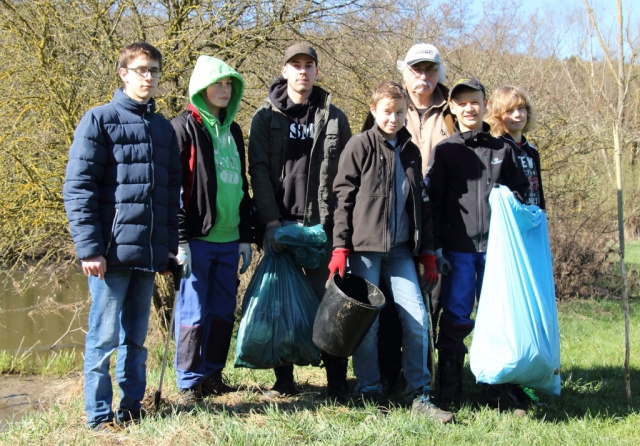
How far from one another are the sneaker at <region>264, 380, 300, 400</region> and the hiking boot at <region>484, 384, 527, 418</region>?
3.66ft

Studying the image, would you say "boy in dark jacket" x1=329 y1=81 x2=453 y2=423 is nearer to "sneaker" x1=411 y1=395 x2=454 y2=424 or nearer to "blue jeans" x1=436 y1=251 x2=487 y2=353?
"sneaker" x1=411 y1=395 x2=454 y2=424

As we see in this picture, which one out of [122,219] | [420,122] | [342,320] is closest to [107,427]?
[122,219]

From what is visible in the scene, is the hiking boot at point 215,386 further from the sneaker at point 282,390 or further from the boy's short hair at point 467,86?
the boy's short hair at point 467,86

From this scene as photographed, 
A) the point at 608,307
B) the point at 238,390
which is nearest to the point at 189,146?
the point at 238,390

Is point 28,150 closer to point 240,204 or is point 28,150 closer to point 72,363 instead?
point 72,363

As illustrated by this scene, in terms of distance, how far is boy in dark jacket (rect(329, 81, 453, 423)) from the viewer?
3.53 m

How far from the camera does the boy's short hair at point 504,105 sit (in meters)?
3.87

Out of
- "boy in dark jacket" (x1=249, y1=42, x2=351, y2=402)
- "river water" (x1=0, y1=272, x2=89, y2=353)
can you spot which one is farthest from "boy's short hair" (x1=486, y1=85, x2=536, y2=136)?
"river water" (x1=0, y1=272, x2=89, y2=353)

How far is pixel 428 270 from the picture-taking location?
3658mm

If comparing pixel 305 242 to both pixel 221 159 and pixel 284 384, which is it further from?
pixel 284 384

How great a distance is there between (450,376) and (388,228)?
969mm

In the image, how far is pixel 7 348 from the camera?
7.94m

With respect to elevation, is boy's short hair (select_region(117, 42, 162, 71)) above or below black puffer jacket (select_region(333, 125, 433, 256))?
above

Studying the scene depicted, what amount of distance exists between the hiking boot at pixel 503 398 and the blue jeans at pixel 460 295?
273 mm
